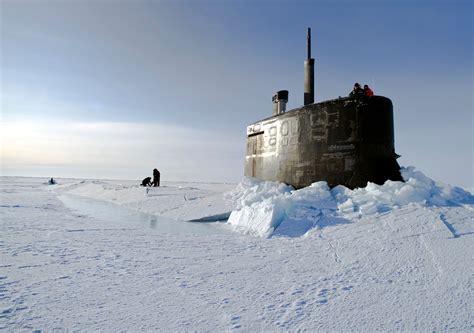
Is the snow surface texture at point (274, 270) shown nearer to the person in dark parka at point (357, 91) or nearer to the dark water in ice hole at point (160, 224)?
the dark water in ice hole at point (160, 224)

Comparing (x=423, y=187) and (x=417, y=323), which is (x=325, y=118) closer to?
(x=423, y=187)

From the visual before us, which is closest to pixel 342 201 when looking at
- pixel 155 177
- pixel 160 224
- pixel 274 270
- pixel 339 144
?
pixel 339 144

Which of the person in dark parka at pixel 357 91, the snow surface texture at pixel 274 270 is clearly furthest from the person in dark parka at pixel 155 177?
the person in dark parka at pixel 357 91

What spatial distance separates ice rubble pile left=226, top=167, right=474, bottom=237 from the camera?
19.0ft

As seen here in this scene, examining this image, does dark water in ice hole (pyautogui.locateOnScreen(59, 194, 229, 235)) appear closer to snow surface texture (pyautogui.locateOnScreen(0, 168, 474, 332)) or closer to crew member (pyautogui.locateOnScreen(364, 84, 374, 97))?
snow surface texture (pyautogui.locateOnScreen(0, 168, 474, 332))

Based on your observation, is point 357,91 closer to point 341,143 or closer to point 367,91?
point 367,91

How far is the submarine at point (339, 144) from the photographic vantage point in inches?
266

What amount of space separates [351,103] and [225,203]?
14.8ft

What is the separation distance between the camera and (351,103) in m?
6.87

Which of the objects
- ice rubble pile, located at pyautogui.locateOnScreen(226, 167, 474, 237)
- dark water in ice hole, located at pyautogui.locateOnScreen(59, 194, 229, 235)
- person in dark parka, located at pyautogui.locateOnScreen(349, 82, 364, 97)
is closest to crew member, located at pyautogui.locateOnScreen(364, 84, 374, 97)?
person in dark parka, located at pyautogui.locateOnScreen(349, 82, 364, 97)

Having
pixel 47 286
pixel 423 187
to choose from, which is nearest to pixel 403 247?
pixel 423 187

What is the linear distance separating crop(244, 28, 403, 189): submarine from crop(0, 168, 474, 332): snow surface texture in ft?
1.85

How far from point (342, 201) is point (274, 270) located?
→ 10.6ft

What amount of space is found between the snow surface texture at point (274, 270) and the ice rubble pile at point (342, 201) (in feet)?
0.08
